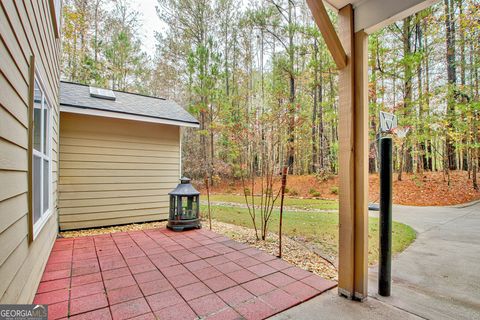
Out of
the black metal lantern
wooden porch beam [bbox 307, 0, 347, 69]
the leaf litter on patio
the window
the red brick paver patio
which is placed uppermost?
wooden porch beam [bbox 307, 0, 347, 69]

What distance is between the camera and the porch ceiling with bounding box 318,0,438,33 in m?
1.78

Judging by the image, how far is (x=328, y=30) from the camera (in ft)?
6.51

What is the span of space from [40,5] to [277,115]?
13.7 feet

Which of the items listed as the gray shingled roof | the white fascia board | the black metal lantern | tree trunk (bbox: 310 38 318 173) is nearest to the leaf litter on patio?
the black metal lantern

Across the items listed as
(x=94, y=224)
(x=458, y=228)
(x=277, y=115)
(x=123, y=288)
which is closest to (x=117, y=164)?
(x=94, y=224)

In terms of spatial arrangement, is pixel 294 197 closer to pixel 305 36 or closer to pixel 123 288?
pixel 305 36

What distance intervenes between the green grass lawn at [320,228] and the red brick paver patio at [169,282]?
1.23 metres

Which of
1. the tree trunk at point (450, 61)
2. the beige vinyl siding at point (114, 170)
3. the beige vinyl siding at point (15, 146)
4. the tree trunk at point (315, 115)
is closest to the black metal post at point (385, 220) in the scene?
the beige vinyl siding at point (15, 146)

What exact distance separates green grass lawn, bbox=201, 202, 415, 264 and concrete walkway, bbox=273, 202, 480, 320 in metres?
0.26

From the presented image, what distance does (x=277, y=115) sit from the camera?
529 centimetres

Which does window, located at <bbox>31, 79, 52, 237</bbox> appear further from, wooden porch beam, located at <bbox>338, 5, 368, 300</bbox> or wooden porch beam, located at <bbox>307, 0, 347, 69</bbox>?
wooden porch beam, located at <bbox>338, 5, 368, 300</bbox>

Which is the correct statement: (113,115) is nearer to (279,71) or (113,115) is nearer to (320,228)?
(320,228)

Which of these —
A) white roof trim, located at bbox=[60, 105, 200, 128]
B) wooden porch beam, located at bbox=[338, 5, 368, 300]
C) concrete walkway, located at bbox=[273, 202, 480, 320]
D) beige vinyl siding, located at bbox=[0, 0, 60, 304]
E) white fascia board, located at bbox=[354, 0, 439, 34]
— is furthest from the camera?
white roof trim, located at bbox=[60, 105, 200, 128]

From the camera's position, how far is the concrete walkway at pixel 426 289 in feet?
6.27
